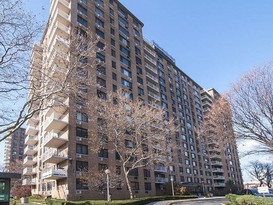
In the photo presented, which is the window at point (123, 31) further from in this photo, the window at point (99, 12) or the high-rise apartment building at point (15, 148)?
the high-rise apartment building at point (15, 148)

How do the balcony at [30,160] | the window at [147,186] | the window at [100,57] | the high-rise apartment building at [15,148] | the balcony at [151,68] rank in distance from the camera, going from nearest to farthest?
the window at [100,57], the window at [147,186], the balcony at [30,160], the balcony at [151,68], the high-rise apartment building at [15,148]

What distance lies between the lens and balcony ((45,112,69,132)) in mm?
38616

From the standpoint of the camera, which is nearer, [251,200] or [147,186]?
[251,200]

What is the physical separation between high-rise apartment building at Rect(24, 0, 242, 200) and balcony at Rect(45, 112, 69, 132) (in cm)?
16

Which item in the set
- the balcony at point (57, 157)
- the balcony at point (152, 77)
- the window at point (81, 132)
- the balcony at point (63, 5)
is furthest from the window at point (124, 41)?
the balcony at point (57, 157)

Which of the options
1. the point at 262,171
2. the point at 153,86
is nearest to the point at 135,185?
the point at 153,86

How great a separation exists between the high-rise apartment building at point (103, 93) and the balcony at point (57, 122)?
6.1 inches

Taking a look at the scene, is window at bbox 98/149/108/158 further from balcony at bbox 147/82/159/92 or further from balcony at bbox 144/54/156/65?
balcony at bbox 144/54/156/65

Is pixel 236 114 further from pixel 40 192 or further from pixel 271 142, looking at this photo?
pixel 40 192

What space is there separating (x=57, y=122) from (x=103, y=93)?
10.6 metres

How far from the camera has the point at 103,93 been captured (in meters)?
46.6

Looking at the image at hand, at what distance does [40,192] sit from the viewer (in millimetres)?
49594

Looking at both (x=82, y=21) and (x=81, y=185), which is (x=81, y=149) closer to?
(x=81, y=185)

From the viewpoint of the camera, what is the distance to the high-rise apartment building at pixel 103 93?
37469 mm
